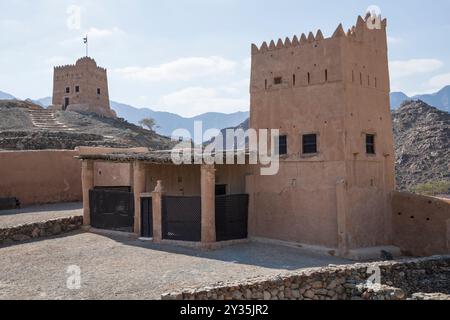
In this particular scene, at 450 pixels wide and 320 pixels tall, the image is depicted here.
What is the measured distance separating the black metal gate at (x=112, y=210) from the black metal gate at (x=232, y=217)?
3.72 meters

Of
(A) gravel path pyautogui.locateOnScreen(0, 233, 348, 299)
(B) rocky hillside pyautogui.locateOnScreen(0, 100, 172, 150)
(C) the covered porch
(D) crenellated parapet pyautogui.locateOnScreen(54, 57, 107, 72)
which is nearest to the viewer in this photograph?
(A) gravel path pyautogui.locateOnScreen(0, 233, 348, 299)

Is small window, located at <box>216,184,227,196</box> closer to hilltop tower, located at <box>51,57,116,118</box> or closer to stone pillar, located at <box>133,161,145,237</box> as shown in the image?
stone pillar, located at <box>133,161,145,237</box>

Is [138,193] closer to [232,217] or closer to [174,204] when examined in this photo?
[174,204]

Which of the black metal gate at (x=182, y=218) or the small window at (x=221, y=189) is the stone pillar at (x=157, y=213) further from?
the small window at (x=221, y=189)

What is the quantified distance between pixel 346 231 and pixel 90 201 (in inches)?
398

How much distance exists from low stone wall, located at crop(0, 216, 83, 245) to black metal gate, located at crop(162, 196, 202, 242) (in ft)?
14.9

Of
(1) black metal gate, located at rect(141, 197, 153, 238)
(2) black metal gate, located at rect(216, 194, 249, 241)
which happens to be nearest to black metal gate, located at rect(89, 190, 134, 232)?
(1) black metal gate, located at rect(141, 197, 153, 238)

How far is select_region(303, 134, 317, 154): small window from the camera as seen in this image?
15758 millimetres

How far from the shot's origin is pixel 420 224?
15773mm

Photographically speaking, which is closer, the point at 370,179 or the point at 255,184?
the point at 370,179

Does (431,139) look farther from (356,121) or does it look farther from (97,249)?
(97,249)
